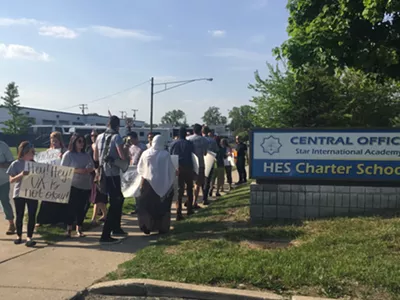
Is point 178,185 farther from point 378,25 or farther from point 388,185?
point 378,25

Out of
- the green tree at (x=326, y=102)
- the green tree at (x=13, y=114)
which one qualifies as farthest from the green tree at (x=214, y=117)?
the green tree at (x=326, y=102)

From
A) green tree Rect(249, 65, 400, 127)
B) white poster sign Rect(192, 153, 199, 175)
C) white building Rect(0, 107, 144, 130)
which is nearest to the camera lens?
white poster sign Rect(192, 153, 199, 175)

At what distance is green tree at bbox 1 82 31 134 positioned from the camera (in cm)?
5488

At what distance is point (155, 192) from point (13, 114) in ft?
178

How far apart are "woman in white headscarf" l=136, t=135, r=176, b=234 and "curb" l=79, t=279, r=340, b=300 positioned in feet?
7.76

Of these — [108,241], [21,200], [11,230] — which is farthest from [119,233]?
[11,230]

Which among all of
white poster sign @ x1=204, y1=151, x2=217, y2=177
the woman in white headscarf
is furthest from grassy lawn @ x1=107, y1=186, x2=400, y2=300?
white poster sign @ x1=204, y1=151, x2=217, y2=177

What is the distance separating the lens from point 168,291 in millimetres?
4418

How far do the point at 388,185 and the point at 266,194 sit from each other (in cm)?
206

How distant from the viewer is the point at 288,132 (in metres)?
7.47

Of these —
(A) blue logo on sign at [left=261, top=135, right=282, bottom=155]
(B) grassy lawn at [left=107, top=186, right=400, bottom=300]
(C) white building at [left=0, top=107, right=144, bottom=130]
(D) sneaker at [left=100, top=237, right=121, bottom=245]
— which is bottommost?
(D) sneaker at [left=100, top=237, right=121, bottom=245]

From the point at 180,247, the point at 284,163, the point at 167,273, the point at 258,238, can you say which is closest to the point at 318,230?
the point at 258,238

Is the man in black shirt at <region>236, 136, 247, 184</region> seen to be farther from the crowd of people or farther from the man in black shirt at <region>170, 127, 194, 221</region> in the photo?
the crowd of people

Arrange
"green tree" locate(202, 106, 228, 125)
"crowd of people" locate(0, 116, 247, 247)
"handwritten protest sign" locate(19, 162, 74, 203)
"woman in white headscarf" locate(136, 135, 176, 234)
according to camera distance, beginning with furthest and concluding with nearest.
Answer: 1. "green tree" locate(202, 106, 228, 125)
2. "woman in white headscarf" locate(136, 135, 176, 234)
3. "handwritten protest sign" locate(19, 162, 74, 203)
4. "crowd of people" locate(0, 116, 247, 247)
